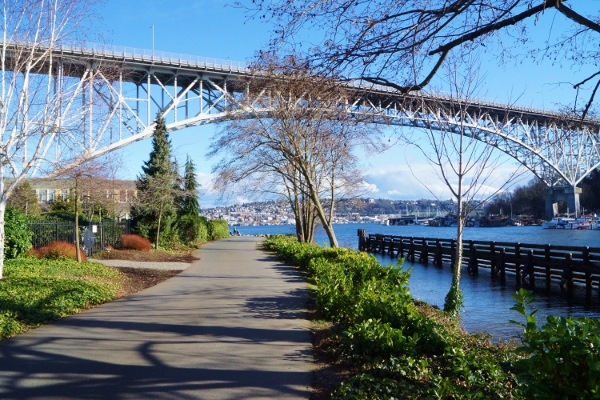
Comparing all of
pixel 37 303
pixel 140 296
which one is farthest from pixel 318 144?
pixel 37 303

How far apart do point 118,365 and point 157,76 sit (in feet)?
101

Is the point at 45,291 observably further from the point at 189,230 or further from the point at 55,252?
the point at 189,230

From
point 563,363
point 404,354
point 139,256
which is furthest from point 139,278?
point 563,363

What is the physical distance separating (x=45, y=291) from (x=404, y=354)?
808 centimetres

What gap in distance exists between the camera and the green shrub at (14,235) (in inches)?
643

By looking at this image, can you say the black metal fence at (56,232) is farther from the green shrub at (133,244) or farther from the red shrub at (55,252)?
the red shrub at (55,252)

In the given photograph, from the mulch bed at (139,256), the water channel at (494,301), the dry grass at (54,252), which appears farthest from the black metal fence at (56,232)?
the water channel at (494,301)

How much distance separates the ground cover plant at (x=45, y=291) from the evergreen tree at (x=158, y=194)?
12.3 metres

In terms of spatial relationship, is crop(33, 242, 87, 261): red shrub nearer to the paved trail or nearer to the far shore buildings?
the far shore buildings

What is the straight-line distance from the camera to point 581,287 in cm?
2275

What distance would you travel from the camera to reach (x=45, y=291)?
1147 centimetres

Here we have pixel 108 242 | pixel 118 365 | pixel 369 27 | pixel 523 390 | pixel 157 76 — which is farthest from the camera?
pixel 157 76

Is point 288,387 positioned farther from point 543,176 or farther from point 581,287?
point 581,287

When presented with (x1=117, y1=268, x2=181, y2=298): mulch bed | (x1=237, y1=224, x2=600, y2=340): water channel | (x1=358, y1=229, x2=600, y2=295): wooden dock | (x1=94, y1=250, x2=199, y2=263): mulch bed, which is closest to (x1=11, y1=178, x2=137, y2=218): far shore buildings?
(x1=94, y1=250, x2=199, y2=263): mulch bed
